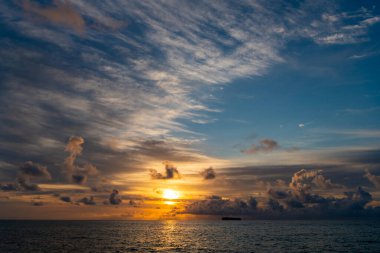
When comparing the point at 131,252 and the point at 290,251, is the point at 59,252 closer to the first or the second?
the point at 131,252

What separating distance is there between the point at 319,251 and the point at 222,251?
33.0m

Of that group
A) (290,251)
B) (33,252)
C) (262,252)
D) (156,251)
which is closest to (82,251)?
(33,252)

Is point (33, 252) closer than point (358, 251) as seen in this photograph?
Yes

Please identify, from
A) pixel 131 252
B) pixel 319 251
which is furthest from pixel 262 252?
pixel 131 252

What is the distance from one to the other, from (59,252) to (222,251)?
53779mm

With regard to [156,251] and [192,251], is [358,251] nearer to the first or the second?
[192,251]

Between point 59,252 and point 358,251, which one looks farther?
point 358,251

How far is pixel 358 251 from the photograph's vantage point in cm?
12031

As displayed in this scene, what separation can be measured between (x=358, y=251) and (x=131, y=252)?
77.8m

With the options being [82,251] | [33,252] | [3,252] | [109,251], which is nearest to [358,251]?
[109,251]

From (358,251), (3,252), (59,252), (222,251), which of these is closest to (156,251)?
(222,251)

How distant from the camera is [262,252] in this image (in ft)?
372

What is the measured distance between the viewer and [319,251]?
118m

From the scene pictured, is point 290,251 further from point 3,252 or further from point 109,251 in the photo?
point 3,252
